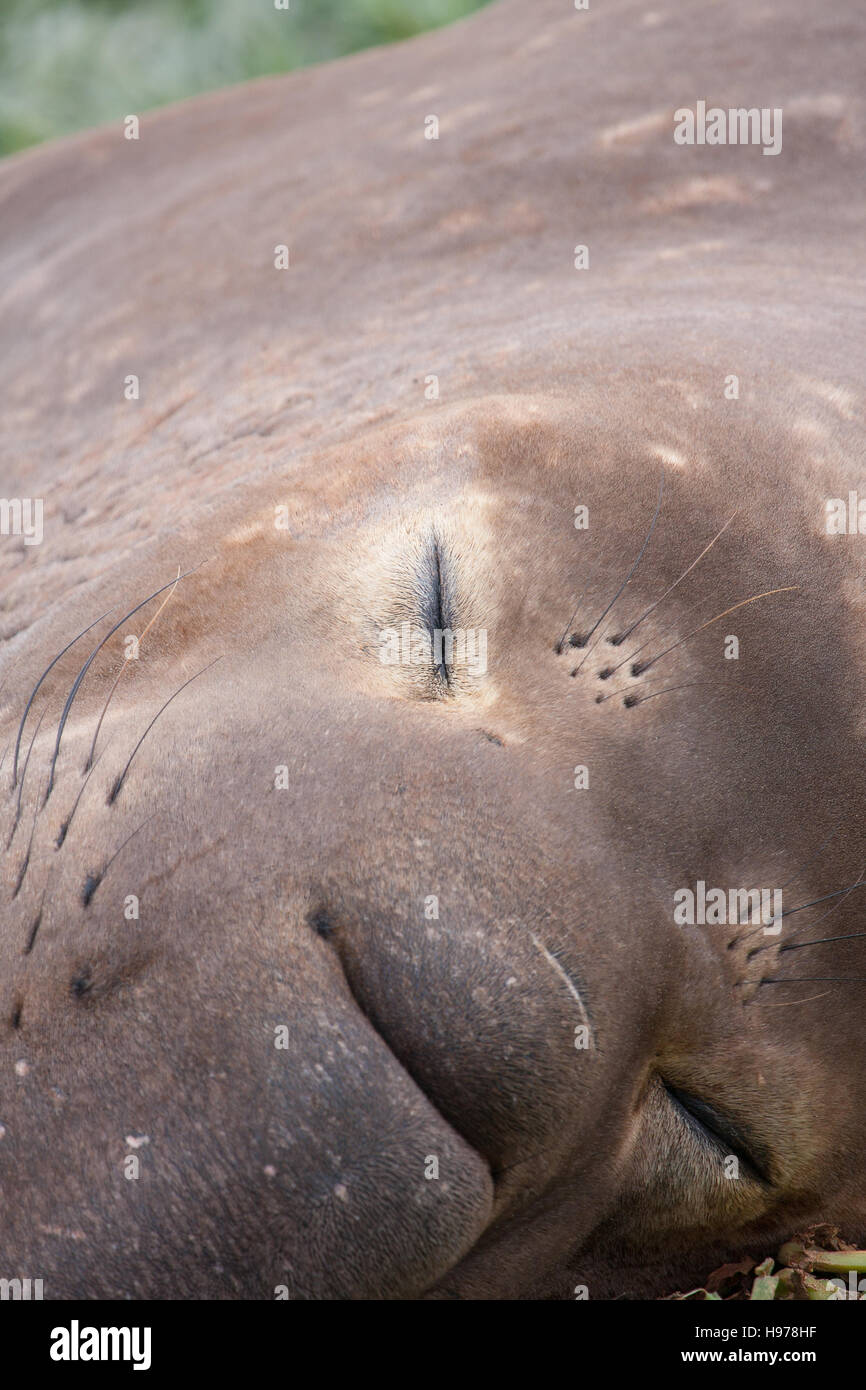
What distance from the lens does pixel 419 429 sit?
6.84 feet

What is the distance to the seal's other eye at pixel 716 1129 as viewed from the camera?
178 cm

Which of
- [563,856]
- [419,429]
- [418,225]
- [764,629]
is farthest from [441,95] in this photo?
[563,856]

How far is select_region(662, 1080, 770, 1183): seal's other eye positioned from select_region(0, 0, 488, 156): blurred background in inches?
160

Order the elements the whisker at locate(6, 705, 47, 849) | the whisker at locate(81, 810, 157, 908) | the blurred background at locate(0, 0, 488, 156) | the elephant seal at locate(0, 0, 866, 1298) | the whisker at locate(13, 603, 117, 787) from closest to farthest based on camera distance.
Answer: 1. the elephant seal at locate(0, 0, 866, 1298)
2. the whisker at locate(81, 810, 157, 908)
3. the whisker at locate(6, 705, 47, 849)
4. the whisker at locate(13, 603, 117, 787)
5. the blurred background at locate(0, 0, 488, 156)

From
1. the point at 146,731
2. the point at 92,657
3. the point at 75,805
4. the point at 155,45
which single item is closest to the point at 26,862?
the point at 75,805

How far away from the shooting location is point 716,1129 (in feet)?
5.91

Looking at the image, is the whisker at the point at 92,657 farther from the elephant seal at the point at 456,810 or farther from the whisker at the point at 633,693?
the whisker at the point at 633,693

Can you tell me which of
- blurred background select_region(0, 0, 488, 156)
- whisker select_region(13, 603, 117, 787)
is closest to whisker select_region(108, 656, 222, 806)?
whisker select_region(13, 603, 117, 787)

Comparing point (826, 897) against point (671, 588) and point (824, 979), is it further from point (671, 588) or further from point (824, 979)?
point (671, 588)

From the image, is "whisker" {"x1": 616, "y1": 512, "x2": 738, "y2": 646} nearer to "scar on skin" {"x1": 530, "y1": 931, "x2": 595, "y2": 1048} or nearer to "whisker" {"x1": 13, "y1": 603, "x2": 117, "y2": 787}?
"scar on skin" {"x1": 530, "y1": 931, "x2": 595, "y2": 1048}

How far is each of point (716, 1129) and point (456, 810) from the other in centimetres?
61

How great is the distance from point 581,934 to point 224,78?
4.06m

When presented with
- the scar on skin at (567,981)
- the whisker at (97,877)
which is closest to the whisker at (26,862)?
the whisker at (97,877)

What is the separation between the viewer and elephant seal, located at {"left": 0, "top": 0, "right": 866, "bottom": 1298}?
1488 millimetres
